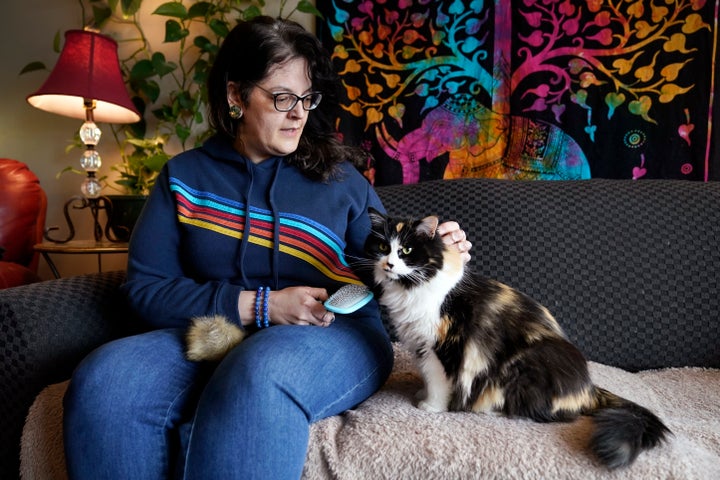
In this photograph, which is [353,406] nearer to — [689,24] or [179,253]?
[179,253]

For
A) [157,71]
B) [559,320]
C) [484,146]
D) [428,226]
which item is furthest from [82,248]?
[559,320]

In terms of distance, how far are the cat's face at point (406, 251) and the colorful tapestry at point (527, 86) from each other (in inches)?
42.0

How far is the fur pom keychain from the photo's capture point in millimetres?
908

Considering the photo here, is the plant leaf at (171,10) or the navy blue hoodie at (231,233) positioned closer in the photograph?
the navy blue hoodie at (231,233)

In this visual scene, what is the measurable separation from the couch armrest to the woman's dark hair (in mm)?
539

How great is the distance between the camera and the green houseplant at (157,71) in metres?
2.14

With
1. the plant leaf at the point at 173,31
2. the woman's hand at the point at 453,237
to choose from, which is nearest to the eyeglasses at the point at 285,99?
the woman's hand at the point at 453,237

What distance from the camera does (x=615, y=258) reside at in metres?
1.34

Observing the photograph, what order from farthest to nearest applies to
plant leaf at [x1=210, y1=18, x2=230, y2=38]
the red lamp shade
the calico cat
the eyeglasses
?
plant leaf at [x1=210, y1=18, x2=230, y2=38] < the red lamp shade < the eyeglasses < the calico cat

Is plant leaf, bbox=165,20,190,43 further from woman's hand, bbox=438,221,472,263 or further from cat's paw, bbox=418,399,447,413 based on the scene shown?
cat's paw, bbox=418,399,447,413

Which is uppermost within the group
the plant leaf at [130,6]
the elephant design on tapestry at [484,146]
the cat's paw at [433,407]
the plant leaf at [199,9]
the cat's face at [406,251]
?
the plant leaf at [130,6]

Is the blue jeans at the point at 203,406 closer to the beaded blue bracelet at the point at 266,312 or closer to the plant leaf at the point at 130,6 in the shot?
the beaded blue bracelet at the point at 266,312

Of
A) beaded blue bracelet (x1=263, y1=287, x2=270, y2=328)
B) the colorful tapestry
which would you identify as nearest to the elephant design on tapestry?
the colorful tapestry

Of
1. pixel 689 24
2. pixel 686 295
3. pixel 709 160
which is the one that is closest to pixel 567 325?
pixel 686 295
